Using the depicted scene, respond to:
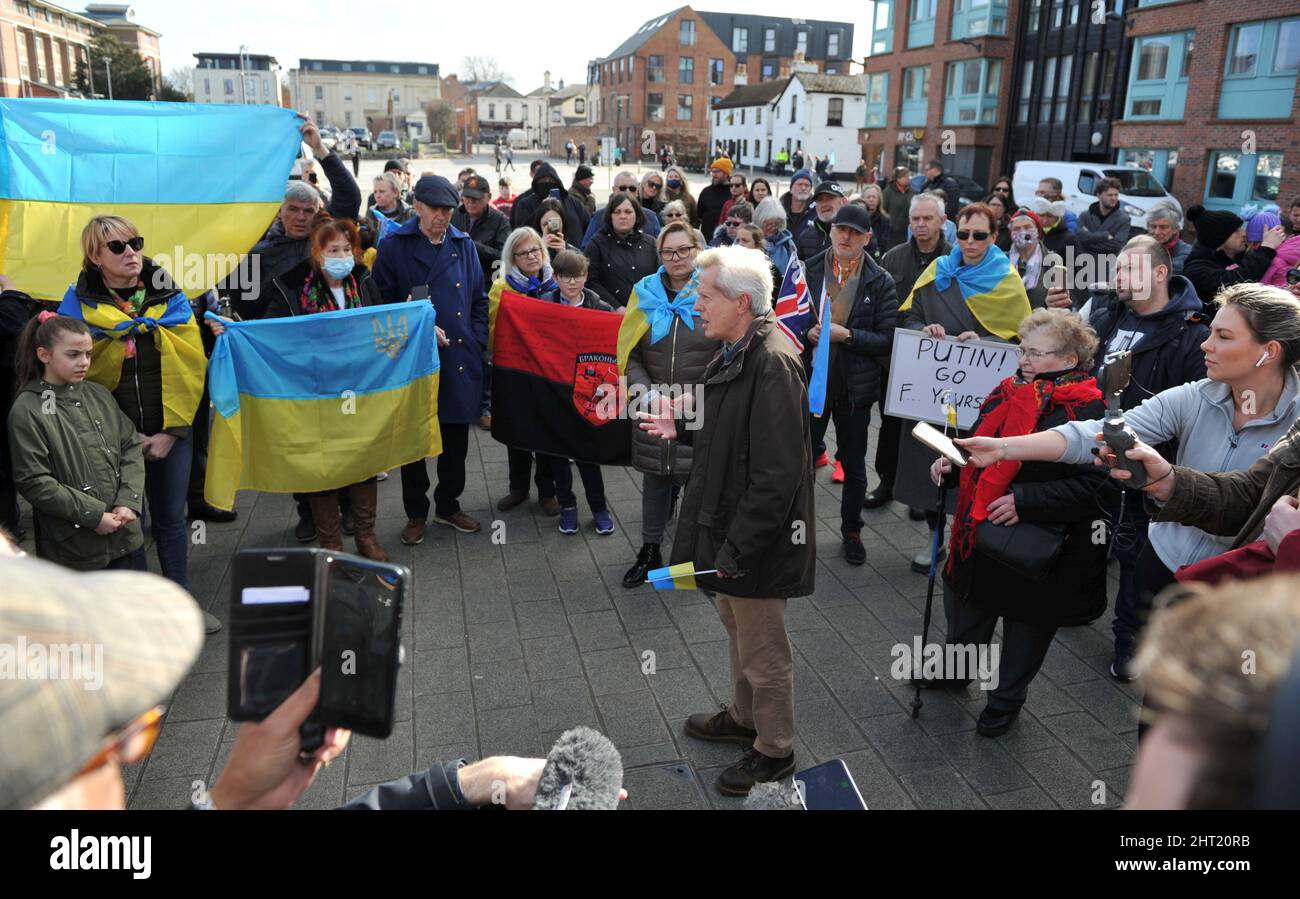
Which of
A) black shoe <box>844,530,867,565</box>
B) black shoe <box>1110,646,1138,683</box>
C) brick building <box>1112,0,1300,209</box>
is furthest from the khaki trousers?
brick building <box>1112,0,1300,209</box>

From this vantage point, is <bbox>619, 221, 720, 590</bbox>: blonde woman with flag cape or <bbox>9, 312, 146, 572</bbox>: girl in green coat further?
<bbox>619, 221, 720, 590</bbox>: blonde woman with flag cape

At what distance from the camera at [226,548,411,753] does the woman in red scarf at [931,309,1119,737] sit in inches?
130

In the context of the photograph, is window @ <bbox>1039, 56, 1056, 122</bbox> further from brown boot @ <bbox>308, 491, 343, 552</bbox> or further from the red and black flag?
brown boot @ <bbox>308, 491, 343, 552</bbox>

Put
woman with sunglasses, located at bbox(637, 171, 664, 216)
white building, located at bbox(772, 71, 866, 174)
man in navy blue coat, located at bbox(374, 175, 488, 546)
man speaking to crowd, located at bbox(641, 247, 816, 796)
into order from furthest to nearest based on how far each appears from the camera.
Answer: white building, located at bbox(772, 71, 866, 174) < woman with sunglasses, located at bbox(637, 171, 664, 216) < man in navy blue coat, located at bbox(374, 175, 488, 546) < man speaking to crowd, located at bbox(641, 247, 816, 796)

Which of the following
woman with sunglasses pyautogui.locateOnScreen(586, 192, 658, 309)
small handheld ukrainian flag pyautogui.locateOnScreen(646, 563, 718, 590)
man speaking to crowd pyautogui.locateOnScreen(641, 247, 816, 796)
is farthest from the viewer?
woman with sunglasses pyautogui.locateOnScreen(586, 192, 658, 309)

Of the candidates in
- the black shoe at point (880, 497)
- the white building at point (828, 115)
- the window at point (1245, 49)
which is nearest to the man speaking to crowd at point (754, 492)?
the black shoe at point (880, 497)

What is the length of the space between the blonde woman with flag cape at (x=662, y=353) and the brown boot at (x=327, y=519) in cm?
200

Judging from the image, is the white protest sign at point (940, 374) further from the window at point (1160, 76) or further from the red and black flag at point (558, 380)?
the window at point (1160, 76)

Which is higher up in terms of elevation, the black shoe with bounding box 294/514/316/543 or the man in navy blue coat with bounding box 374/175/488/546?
the man in navy blue coat with bounding box 374/175/488/546

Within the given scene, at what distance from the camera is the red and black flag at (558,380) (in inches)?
266

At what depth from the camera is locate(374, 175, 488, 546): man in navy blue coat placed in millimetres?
6387

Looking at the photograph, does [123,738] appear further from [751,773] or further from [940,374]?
[940,374]

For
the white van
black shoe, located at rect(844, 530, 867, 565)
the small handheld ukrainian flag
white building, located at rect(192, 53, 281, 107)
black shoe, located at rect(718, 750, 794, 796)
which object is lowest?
black shoe, located at rect(718, 750, 794, 796)

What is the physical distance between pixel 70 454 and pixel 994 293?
18.5 feet
